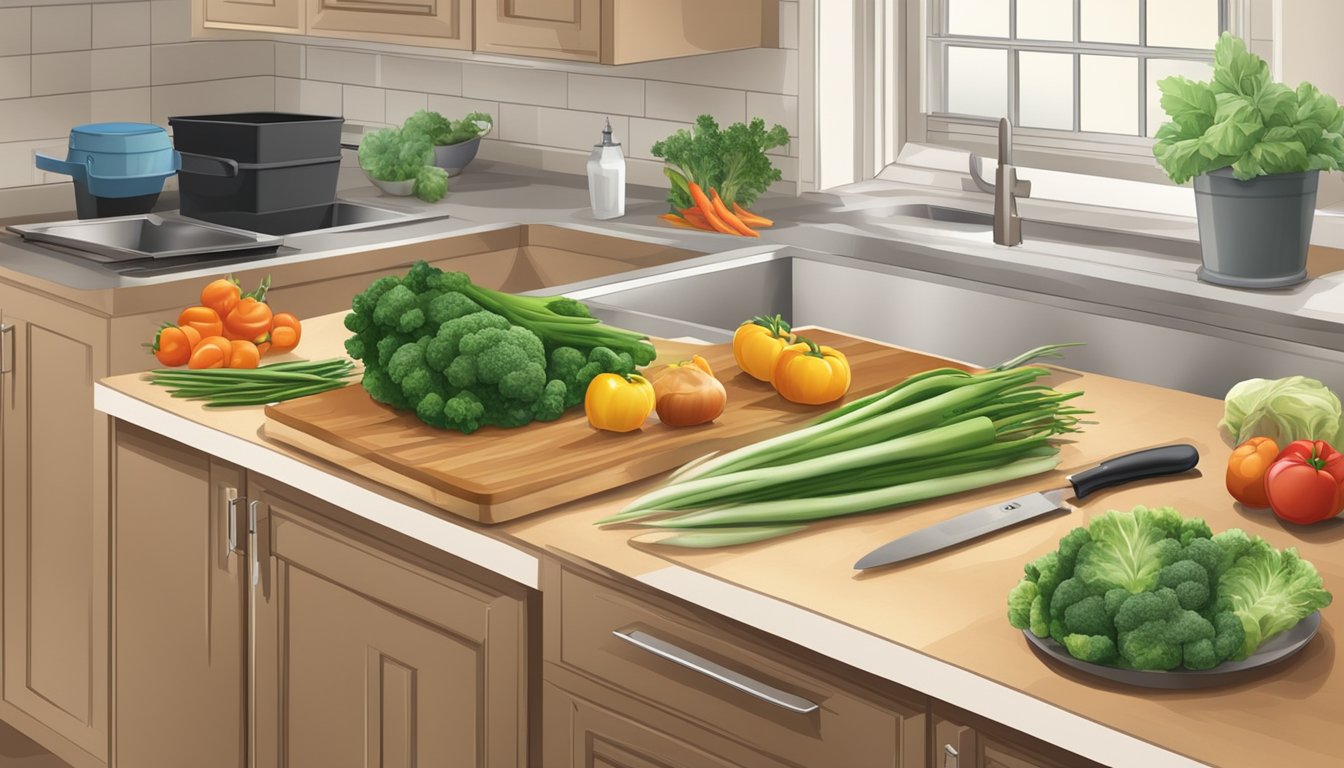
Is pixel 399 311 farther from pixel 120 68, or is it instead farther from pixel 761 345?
pixel 120 68

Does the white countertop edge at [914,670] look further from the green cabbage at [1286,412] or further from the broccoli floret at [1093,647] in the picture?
the green cabbage at [1286,412]

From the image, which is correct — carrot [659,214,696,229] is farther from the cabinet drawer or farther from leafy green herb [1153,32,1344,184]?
the cabinet drawer

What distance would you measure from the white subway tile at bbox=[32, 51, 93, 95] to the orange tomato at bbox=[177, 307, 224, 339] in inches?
82.5

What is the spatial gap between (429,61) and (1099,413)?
9.13ft

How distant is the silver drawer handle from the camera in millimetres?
1473

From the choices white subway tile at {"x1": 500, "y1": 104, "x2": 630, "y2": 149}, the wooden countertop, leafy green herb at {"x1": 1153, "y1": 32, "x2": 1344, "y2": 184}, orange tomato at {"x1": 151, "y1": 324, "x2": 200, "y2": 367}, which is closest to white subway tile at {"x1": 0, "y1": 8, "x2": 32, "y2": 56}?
white subway tile at {"x1": 500, "y1": 104, "x2": 630, "y2": 149}

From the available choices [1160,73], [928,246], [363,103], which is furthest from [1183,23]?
[363,103]

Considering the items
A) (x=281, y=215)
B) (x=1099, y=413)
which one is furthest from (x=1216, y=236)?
(x=281, y=215)

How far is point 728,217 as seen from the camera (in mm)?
3221

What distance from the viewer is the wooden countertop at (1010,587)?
48.8 inches

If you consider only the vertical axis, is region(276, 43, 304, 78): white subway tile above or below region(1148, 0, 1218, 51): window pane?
above

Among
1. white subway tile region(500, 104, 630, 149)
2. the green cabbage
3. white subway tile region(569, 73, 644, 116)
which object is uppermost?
white subway tile region(569, 73, 644, 116)

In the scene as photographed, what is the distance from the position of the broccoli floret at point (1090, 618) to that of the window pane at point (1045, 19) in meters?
2.31

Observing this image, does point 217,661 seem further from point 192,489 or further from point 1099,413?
point 1099,413
